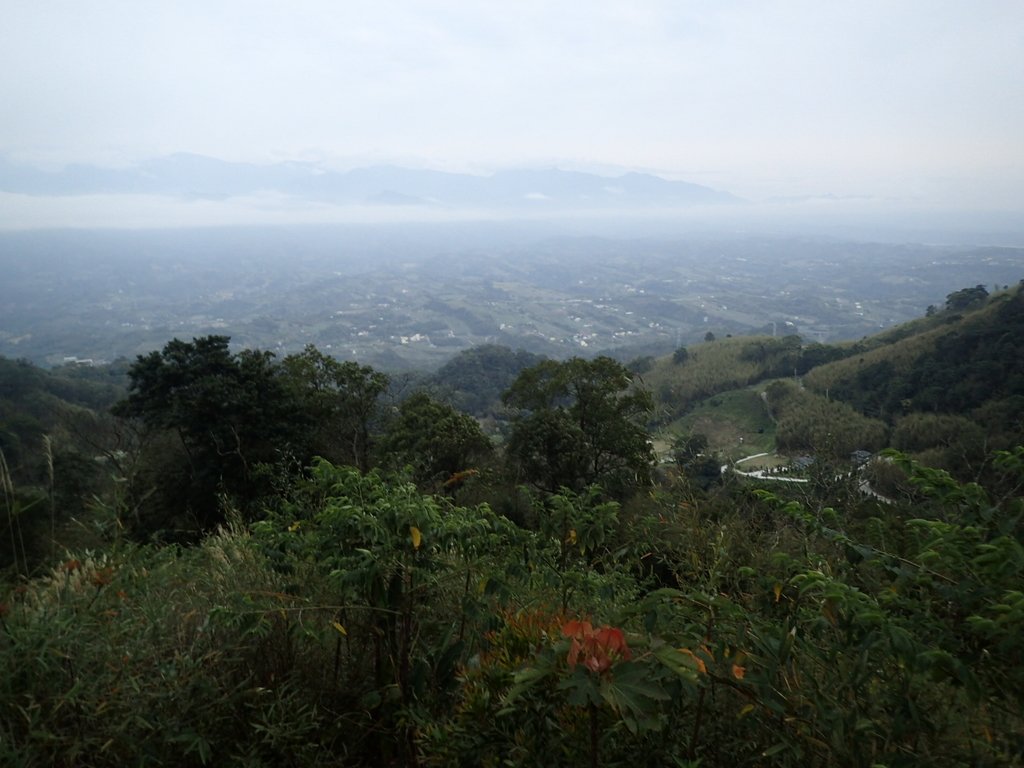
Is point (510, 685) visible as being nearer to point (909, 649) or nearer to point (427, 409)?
point (909, 649)

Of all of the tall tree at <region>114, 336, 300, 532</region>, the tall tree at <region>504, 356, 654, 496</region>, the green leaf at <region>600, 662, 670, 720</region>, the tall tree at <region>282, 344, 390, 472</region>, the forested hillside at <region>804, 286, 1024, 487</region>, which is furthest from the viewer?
the forested hillside at <region>804, 286, 1024, 487</region>

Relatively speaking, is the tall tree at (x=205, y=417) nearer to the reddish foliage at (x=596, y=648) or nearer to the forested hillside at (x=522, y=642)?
the forested hillside at (x=522, y=642)

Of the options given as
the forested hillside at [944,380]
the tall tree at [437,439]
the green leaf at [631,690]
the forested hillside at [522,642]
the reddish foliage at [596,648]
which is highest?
the reddish foliage at [596,648]

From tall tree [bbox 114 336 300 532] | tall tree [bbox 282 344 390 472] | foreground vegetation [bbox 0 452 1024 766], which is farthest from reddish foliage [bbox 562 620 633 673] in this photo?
tall tree [bbox 282 344 390 472]

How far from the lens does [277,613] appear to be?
190 centimetres

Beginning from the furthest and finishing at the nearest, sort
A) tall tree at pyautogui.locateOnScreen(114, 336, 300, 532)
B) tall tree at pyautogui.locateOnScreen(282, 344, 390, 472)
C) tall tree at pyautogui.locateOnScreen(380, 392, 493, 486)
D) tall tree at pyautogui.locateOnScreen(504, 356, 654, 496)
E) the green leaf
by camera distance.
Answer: tall tree at pyautogui.locateOnScreen(282, 344, 390, 472) < tall tree at pyautogui.locateOnScreen(504, 356, 654, 496) < tall tree at pyautogui.locateOnScreen(380, 392, 493, 486) < tall tree at pyautogui.locateOnScreen(114, 336, 300, 532) < the green leaf

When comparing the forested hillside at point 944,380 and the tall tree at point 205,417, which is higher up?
the tall tree at point 205,417

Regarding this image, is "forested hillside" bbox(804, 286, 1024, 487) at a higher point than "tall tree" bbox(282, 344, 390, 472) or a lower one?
lower

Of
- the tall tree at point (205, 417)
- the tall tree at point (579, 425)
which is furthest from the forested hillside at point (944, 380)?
the tall tree at point (205, 417)

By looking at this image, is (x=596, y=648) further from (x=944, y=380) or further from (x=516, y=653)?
(x=944, y=380)

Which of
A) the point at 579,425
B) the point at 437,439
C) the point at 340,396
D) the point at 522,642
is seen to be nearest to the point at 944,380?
the point at 579,425

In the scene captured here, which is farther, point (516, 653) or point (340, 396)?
point (340, 396)

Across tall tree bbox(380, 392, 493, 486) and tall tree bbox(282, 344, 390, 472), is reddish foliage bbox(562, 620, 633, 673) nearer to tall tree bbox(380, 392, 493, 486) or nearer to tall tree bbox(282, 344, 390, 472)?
tall tree bbox(380, 392, 493, 486)

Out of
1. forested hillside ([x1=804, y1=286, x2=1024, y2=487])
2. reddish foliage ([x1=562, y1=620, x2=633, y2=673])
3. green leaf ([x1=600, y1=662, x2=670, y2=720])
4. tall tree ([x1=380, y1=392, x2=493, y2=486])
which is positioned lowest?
forested hillside ([x1=804, y1=286, x2=1024, y2=487])
